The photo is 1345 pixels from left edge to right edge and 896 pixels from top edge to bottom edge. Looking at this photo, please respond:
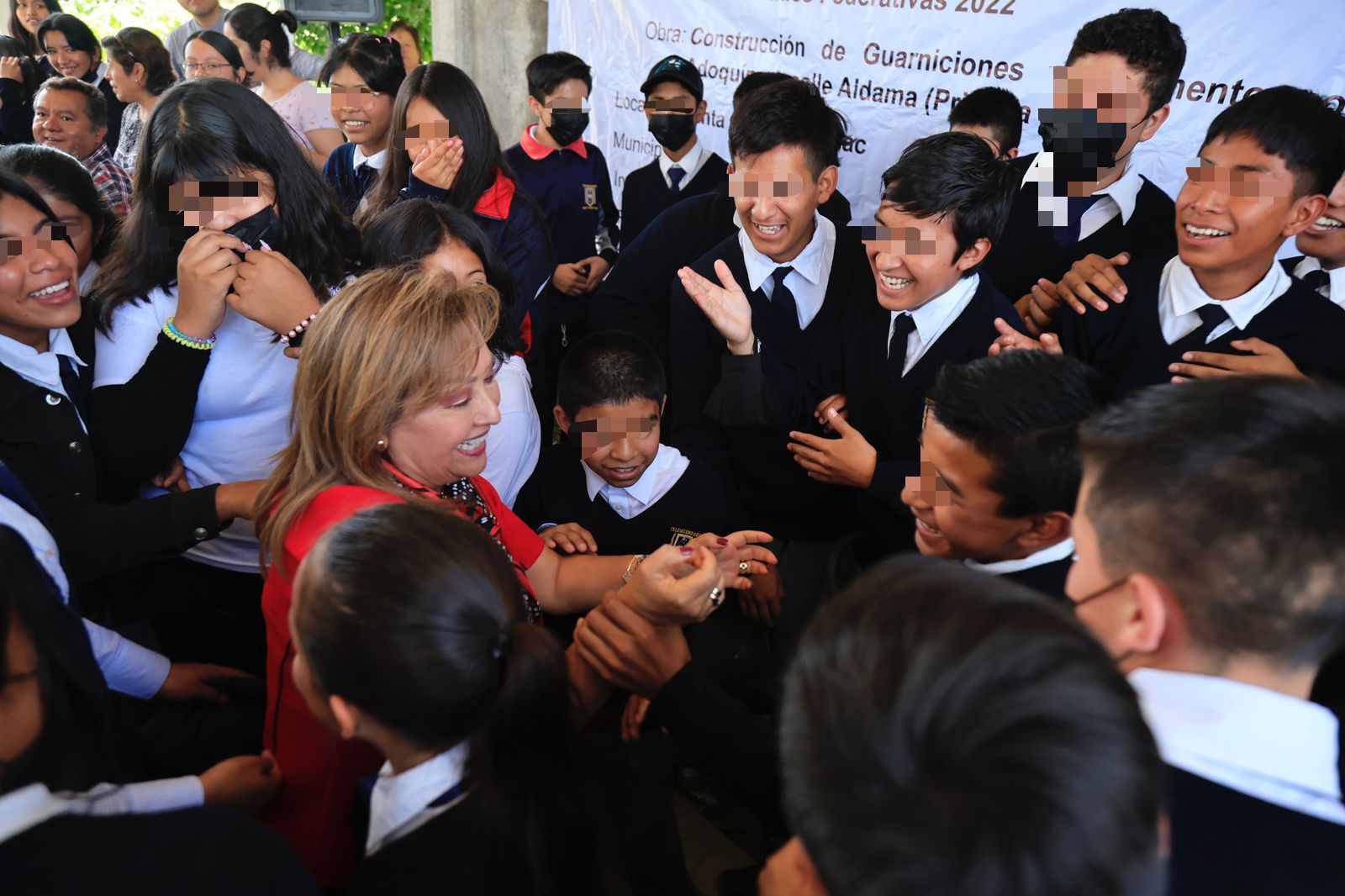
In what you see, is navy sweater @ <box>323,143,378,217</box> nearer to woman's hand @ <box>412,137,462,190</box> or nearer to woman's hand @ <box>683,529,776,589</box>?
woman's hand @ <box>412,137,462,190</box>

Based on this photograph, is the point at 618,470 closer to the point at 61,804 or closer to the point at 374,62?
the point at 61,804

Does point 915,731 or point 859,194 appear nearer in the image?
point 915,731

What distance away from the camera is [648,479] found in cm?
235

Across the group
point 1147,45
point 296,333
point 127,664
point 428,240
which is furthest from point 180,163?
point 1147,45

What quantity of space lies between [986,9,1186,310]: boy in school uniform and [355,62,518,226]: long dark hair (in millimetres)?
1753

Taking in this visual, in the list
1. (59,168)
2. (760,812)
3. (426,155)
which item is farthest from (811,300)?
(59,168)

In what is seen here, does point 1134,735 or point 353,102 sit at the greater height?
point 353,102

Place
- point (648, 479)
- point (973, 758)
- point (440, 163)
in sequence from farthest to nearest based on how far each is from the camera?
point (440, 163), point (648, 479), point (973, 758)

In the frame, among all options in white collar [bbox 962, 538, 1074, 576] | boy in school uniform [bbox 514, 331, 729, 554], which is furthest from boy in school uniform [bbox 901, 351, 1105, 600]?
boy in school uniform [bbox 514, 331, 729, 554]

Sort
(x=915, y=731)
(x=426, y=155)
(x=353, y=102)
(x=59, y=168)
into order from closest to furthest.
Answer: (x=915, y=731) → (x=59, y=168) → (x=426, y=155) → (x=353, y=102)

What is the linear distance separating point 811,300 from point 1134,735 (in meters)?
2.15

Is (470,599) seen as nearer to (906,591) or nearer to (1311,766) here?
(906,591)

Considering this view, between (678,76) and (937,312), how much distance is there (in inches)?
94.5

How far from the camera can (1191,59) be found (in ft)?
9.95
